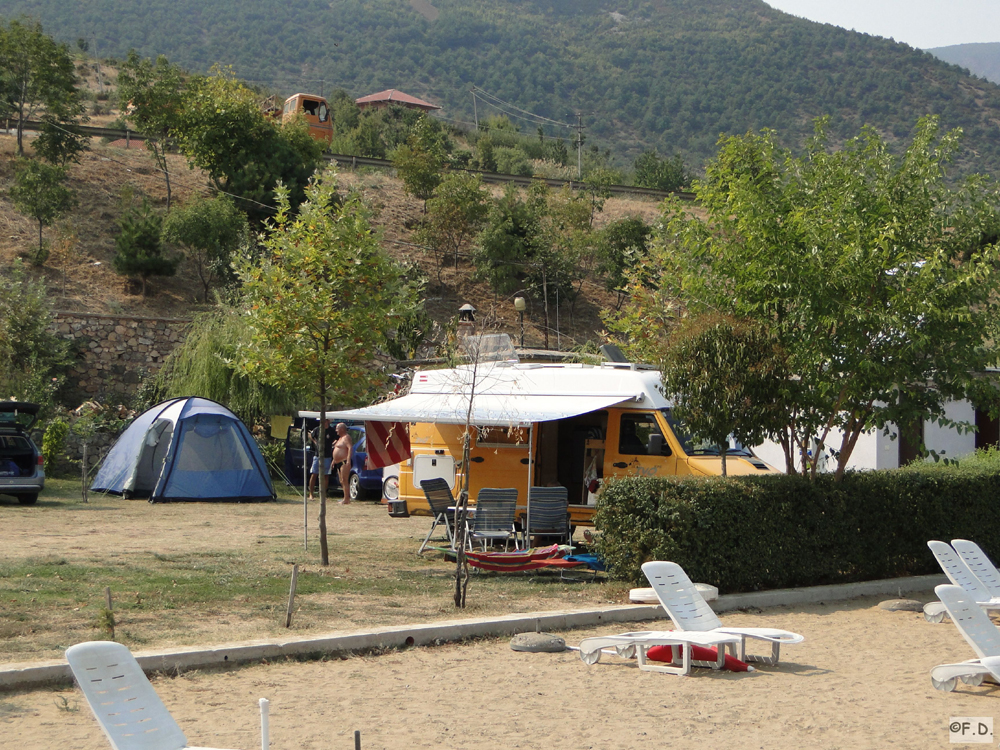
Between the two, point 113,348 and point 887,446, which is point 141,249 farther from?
point 887,446

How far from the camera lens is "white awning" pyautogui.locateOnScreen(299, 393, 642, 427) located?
1239 cm

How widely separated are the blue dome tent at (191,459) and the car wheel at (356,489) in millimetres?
1690

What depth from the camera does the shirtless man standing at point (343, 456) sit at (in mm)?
18359

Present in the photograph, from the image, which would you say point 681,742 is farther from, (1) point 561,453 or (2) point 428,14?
(2) point 428,14

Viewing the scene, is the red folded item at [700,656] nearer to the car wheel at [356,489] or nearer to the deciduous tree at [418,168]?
the car wheel at [356,489]

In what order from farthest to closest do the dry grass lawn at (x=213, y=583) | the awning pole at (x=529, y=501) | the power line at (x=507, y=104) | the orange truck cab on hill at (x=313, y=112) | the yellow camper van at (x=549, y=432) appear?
the power line at (x=507, y=104), the orange truck cab on hill at (x=313, y=112), the yellow camper van at (x=549, y=432), the awning pole at (x=529, y=501), the dry grass lawn at (x=213, y=583)

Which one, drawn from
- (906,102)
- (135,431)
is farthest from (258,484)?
(906,102)

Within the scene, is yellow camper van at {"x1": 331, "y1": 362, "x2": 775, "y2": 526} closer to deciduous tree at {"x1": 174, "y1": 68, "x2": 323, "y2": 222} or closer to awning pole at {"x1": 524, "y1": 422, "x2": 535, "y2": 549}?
awning pole at {"x1": 524, "y1": 422, "x2": 535, "y2": 549}

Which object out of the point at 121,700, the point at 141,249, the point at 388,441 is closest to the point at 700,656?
the point at 121,700

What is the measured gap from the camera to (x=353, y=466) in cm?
2108

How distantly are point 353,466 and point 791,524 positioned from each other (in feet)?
39.0

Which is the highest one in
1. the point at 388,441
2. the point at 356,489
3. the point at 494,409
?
the point at 494,409

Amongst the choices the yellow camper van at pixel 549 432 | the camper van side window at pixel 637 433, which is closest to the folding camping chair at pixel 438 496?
the yellow camper van at pixel 549 432

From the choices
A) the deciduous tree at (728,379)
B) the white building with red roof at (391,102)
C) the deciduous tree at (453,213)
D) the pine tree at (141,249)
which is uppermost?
the white building with red roof at (391,102)
